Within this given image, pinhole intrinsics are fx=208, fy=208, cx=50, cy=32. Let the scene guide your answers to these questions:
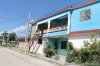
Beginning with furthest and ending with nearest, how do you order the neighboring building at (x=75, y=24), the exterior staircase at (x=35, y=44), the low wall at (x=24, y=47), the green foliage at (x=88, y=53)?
the low wall at (x=24, y=47)
the exterior staircase at (x=35, y=44)
the neighboring building at (x=75, y=24)
the green foliage at (x=88, y=53)

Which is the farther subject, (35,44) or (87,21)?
(35,44)

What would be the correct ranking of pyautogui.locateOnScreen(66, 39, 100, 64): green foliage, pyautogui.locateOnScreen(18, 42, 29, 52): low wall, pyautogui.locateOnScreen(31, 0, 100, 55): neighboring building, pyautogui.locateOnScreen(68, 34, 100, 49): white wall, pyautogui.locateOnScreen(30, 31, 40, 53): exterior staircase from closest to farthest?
pyautogui.locateOnScreen(66, 39, 100, 64): green foliage
pyautogui.locateOnScreen(31, 0, 100, 55): neighboring building
pyautogui.locateOnScreen(68, 34, 100, 49): white wall
pyautogui.locateOnScreen(30, 31, 40, 53): exterior staircase
pyautogui.locateOnScreen(18, 42, 29, 52): low wall

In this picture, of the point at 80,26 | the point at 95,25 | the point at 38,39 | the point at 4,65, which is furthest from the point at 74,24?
the point at 38,39

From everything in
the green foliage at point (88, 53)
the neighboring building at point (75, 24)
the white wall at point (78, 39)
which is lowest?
the green foliage at point (88, 53)

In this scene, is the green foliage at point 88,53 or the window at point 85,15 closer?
the green foliage at point 88,53

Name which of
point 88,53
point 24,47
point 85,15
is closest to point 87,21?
point 85,15

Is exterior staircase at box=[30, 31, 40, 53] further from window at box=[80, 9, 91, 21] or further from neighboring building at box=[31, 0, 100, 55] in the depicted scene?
window at box=[80, 9, 91, 21]

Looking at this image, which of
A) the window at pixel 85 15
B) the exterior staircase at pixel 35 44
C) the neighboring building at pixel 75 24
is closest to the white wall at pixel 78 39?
the neighboring building at pixel 75 24

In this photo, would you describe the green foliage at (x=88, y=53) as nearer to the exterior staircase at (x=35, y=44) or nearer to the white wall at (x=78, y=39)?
the white wall at (x=78, y=39)

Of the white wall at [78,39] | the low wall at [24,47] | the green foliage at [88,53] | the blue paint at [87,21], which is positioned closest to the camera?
the green foliage at [88,53]

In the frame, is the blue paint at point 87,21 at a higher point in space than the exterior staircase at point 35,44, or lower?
higher

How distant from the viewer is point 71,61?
21.5 metres

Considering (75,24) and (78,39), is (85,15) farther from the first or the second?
(78,39)

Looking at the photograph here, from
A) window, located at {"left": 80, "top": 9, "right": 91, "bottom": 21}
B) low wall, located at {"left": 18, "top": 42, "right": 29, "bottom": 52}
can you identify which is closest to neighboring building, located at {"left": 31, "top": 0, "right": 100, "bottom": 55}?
window, located at {"left": 80, "top": 9, "right": 91, "bottom": 21}
